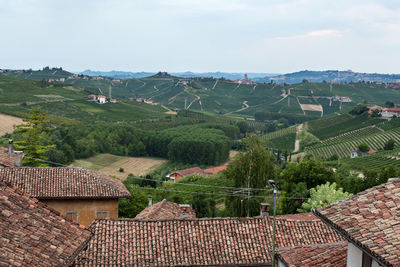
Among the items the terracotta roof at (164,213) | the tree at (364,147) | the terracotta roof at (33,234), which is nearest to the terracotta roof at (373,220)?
the terracotta roof at (33,234)

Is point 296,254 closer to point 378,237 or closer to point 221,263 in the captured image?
point 378,237

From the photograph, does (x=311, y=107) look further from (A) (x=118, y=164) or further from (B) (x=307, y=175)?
(B) (x=307, y=175)

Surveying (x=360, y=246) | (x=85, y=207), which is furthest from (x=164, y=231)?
(x=360, y=246)

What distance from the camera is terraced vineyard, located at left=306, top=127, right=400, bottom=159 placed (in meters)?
77.1

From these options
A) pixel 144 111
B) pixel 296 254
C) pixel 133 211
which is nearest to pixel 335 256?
pixel 296 254

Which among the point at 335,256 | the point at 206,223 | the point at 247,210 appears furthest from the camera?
the point at 247,210

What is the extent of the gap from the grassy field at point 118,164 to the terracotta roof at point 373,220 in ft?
238

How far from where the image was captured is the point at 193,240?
1702 centimetres

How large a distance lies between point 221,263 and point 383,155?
5362 cm

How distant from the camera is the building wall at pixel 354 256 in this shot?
8.25m

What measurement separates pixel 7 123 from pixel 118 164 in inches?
991

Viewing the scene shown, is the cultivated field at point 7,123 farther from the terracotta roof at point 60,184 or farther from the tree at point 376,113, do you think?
the tree at point 376,113

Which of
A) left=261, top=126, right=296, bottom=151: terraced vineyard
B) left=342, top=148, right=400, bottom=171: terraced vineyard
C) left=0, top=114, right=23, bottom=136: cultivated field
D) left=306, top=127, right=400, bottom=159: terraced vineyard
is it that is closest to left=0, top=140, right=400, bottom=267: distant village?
left=342, top=148, right=400, bottom=171: terraced vineyard

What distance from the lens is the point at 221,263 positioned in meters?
16.0
